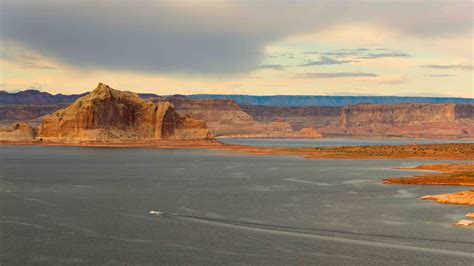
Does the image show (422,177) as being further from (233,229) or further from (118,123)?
(118,123)

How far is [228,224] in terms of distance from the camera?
1491 inches

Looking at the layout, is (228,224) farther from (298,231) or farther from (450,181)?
(450,181)

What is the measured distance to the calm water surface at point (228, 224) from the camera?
29797 mm

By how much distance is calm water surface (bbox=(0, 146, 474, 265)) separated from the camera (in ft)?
97.8

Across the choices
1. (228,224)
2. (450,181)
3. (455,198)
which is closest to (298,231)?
(228,224)

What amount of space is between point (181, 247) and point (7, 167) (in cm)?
6365

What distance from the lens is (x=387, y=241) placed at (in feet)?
108

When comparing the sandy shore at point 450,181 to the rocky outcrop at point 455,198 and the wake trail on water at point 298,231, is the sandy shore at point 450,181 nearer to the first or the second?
the rocky outcrop at point 455,198

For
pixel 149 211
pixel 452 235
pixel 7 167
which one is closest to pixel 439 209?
pixel 452 235

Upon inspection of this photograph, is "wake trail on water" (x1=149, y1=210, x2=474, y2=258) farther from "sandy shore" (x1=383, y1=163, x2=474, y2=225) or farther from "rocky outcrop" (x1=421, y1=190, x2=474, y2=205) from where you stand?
"rocky outcrop" (x1=421, y1=190, x2=474, y2=205)

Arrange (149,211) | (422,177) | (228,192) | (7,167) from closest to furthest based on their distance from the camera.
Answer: (149,211), (228,192), (422,177), (7,167)

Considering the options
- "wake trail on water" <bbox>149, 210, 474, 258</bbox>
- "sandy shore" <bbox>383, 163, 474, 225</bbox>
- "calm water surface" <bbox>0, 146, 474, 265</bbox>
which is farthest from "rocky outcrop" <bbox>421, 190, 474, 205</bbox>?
"wake trail on water" <bbox>149, 210, 474, 258</bbox>

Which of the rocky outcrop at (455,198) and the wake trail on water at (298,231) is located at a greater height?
the rocky outcrop at (455,198)

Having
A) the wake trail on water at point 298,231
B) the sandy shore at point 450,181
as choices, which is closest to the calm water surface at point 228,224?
the wake trail on water at point 298,231
